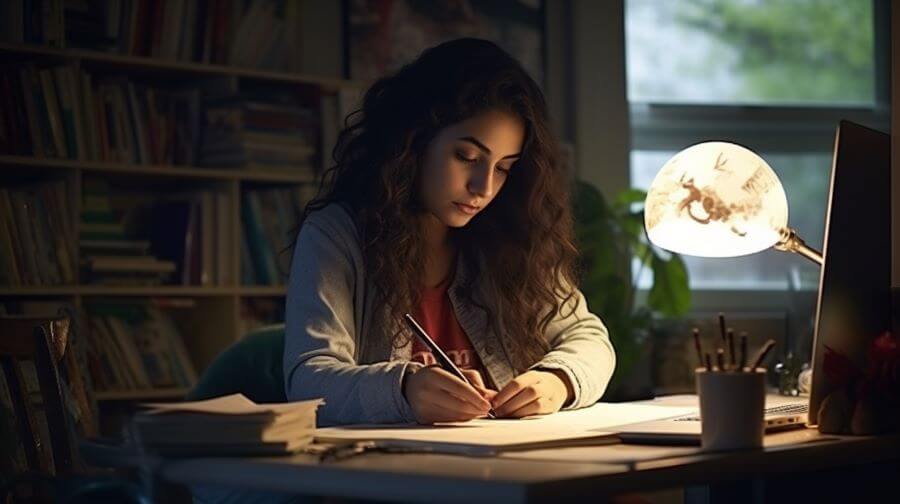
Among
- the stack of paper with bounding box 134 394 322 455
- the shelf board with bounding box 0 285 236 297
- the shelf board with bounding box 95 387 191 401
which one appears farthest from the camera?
the shelf board with bounding box 95 387 191 401

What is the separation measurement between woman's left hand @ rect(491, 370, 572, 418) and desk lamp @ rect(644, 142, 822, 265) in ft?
0.92

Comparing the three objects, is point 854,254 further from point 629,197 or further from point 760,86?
point 760,86

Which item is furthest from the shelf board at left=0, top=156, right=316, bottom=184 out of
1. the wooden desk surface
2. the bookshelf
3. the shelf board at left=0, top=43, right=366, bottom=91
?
the wooden desk surface

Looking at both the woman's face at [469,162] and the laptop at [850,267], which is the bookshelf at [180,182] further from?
the laptop at [850,267]

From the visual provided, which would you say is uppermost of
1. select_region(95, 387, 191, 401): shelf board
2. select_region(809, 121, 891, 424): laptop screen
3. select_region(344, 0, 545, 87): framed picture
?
select_region(344, 0, 545, 87): framed picture

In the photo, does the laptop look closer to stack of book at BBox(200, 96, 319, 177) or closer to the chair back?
the chair back

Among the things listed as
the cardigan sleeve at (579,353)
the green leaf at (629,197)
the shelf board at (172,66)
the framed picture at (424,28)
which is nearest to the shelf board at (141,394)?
the shelf board at (172,66)

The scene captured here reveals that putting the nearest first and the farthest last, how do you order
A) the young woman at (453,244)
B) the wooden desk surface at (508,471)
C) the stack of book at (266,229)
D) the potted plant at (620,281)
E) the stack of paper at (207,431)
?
the wooden desk surface at (508,471), the stack of paper at (207,431), the young woman at (453,244), the stack of book at (266,229), the potted plant at (620,281)

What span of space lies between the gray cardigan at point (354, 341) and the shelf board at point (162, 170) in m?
1.38

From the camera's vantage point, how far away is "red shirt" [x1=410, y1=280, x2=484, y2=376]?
2.16 m

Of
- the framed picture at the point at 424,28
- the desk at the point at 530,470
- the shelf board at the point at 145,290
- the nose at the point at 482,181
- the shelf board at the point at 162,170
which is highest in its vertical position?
the framed picture at the point at 424,28

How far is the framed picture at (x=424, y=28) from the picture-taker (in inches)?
162

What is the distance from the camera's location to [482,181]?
6.75 ft

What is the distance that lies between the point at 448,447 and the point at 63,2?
2.35 metres
